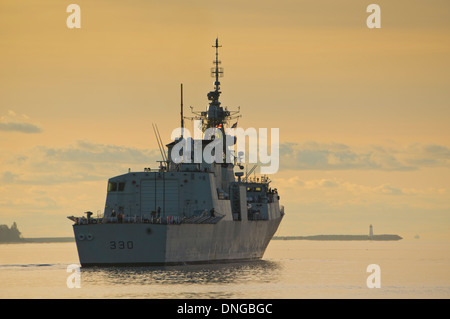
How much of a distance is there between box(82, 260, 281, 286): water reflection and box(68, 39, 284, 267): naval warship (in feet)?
2.97

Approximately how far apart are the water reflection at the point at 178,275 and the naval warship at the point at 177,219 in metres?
0.90

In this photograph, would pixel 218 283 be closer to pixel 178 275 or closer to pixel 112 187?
pixel 178 275

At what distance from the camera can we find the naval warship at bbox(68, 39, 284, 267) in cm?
6206

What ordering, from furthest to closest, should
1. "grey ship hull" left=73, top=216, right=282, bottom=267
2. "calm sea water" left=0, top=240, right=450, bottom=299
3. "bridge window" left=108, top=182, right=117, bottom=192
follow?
1. "bridge window" left=108, top=182, right=117, bottom=192
2. "grey ship hull" left=73, top=216, right=282, bottom=267
3. "calm sea water" left=0, top=240, right=450, bottom=299

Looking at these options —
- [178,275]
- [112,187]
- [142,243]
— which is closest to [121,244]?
[142,243]

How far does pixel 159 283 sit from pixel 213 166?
22308 mm

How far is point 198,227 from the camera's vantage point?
65.8m

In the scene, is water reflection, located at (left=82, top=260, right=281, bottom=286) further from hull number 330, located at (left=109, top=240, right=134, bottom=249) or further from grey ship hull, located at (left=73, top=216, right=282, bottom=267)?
Answer: hull number 330, located at (left=109, top=240, right=134, bottom=249)

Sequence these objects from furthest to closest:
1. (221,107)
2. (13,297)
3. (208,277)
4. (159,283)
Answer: (221,107) → (208,277) → (159,283) → (13,297)

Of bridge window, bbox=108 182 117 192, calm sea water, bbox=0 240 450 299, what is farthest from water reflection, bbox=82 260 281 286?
bridge window, bbox=108 182 117 192

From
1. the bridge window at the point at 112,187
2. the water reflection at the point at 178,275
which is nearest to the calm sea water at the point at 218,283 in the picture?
the water reflection at the point at 178,275

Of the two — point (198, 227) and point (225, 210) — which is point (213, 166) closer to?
point (225, 210)

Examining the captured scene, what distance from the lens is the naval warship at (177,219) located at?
6206 centimetres
